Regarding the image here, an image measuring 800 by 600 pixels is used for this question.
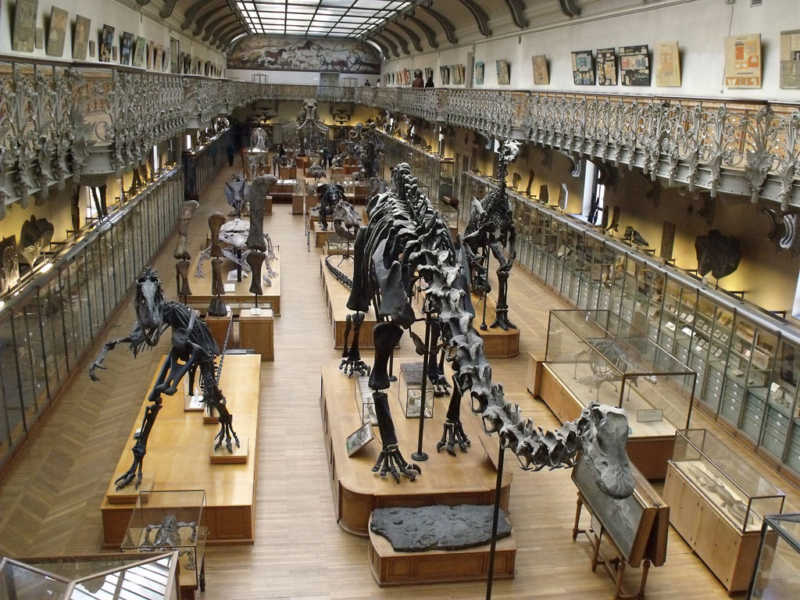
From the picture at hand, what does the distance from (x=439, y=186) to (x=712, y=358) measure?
17.2m

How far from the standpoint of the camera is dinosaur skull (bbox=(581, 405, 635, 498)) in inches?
162

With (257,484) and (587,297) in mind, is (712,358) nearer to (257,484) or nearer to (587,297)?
(587,297)

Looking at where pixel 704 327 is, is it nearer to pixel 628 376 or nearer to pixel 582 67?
pixel 628 376

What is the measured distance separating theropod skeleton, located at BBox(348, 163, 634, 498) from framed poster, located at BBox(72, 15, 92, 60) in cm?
953

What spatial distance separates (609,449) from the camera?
A: 421cm

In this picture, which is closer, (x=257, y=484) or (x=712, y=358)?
(x=257, y=484)

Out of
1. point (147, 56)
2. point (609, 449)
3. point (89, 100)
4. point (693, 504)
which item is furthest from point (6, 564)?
point (147, 56)

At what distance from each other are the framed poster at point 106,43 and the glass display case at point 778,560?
16.9 metres

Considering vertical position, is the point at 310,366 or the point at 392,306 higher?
the point at 392,306

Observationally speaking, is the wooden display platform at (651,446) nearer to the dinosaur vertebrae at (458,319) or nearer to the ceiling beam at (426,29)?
the dinosaur vertebrae at (458,319)

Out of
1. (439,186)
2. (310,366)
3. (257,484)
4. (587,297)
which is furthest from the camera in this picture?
(439,186)

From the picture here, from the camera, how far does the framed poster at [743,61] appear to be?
36.2 feet

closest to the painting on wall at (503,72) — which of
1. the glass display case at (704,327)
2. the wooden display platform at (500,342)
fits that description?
the glass display case at (704,327)

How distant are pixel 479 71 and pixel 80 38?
16.4m
